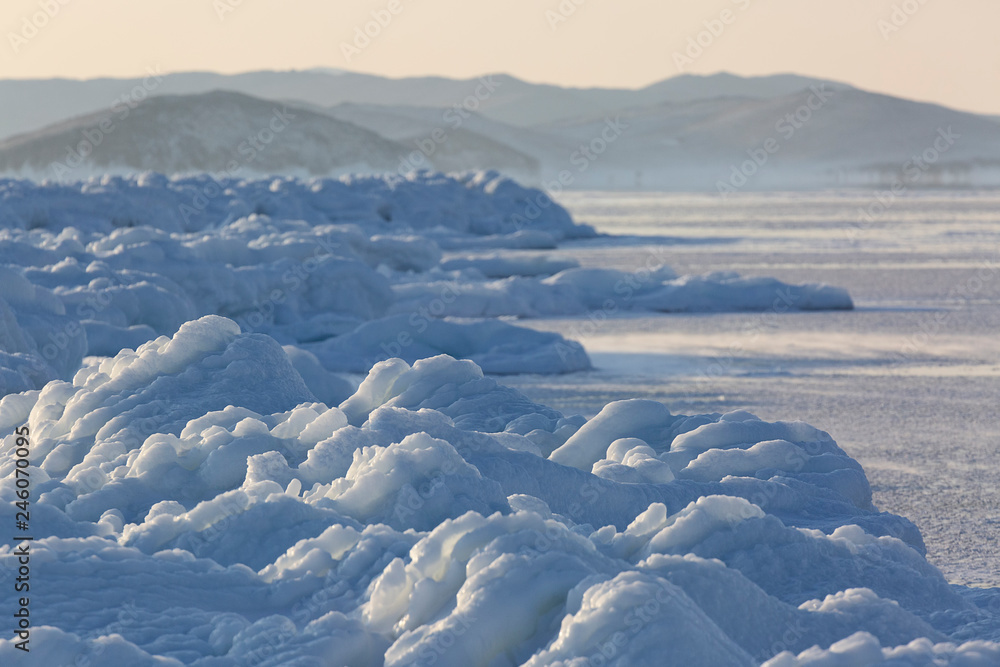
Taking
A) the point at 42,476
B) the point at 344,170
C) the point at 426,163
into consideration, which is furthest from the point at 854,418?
the point at 426,163

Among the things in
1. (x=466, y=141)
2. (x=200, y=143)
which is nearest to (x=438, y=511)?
(x=200, y=143)

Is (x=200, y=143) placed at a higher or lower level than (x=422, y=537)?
lower

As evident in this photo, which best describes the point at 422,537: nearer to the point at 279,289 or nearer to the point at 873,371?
the point at 873,371

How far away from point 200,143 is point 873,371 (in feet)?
269

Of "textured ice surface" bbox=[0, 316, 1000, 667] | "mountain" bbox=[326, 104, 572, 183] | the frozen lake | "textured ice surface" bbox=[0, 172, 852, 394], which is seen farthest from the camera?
"mountain" bbox=[326, 104, 572, 183]

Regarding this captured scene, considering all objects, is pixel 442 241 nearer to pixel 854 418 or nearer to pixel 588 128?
pixel 854 418

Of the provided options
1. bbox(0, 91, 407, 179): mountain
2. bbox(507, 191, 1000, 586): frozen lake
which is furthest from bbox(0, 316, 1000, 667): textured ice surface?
bbox(0, 91, 407, 179): mountain

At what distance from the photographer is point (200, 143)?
86.8 metres

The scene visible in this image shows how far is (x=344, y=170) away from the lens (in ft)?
279

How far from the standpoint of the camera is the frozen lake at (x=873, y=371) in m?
5.67

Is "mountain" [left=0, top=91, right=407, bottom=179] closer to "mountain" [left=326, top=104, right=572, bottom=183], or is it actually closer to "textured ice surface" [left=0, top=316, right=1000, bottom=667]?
"mountain" [left=326, top=104, right=572, bottom=183]

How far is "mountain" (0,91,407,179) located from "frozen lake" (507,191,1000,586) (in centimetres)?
6707

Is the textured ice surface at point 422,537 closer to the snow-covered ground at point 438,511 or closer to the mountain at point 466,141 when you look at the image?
the snow-covered ground at point 438,511

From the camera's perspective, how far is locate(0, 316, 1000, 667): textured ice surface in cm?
256
